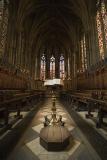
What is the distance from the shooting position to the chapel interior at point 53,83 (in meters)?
2.67

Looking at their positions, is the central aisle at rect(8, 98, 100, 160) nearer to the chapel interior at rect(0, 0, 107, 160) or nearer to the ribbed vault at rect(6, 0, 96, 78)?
the chapel interior at rect(0, 0, 107, 160)

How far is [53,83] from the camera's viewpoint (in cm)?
291

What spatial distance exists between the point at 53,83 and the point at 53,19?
2244 cm

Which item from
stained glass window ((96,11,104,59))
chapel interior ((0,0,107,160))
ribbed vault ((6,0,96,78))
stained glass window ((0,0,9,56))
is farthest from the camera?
ribbed vault ((6,0,96,78))

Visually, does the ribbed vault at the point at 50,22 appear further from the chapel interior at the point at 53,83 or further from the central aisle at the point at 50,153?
the central aisle at the point at 50,153

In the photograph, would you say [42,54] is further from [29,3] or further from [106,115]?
[106,115]

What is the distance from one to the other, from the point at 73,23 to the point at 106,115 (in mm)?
18514

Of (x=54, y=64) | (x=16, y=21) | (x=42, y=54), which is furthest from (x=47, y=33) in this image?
(x=16, y=21)

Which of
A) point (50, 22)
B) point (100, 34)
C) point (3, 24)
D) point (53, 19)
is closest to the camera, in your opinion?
point (3, 24)

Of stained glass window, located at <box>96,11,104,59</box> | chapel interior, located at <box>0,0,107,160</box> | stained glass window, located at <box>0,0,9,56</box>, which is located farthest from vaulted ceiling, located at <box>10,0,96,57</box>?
stained glass window, located at <box>0,0,9,56</box>

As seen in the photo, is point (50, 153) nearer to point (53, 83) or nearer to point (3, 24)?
point (53, 83)

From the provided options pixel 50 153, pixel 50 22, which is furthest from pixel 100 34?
pixel 50 22

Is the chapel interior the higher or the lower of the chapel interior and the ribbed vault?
the lower

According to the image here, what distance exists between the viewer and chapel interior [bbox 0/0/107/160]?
267cm
